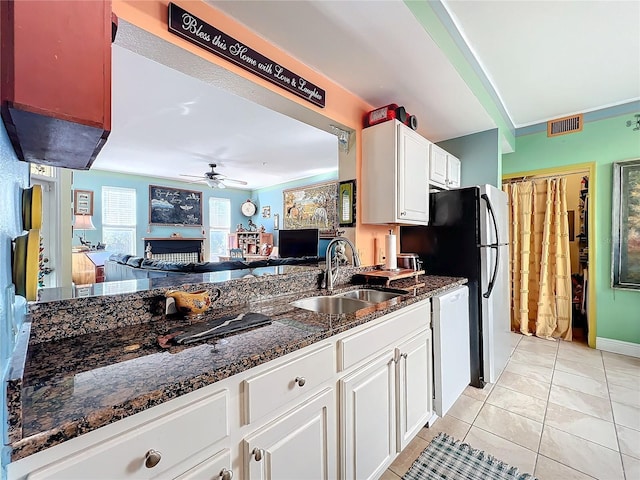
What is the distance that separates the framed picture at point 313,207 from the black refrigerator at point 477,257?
2853 mm

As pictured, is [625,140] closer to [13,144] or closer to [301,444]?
[301,444]

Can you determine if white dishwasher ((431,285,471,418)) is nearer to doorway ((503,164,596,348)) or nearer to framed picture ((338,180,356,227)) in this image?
framed picture ((338,180,356,227))

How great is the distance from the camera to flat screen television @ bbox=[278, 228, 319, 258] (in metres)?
4.70

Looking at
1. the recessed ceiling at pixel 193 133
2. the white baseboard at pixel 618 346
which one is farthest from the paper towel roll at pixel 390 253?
the white baseboard at pixel 618 346

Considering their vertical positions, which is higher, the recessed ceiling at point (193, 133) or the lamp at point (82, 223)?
the recessed ceiling at point (193, 133)

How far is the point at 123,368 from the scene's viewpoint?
2.39 ft

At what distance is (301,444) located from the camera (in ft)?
3.14

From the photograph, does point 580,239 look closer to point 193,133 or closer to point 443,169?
point 443,169

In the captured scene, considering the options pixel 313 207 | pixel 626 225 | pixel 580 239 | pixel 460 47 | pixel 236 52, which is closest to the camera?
pixel 236 52

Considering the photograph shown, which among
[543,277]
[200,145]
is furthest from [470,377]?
[200,145]

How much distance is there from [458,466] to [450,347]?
65cm

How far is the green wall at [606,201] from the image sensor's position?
9.25 ft

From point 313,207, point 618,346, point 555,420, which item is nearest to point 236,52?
point 555,420

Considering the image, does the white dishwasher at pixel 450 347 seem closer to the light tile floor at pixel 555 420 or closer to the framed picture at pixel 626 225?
the light tile floor at pixel 555 420
